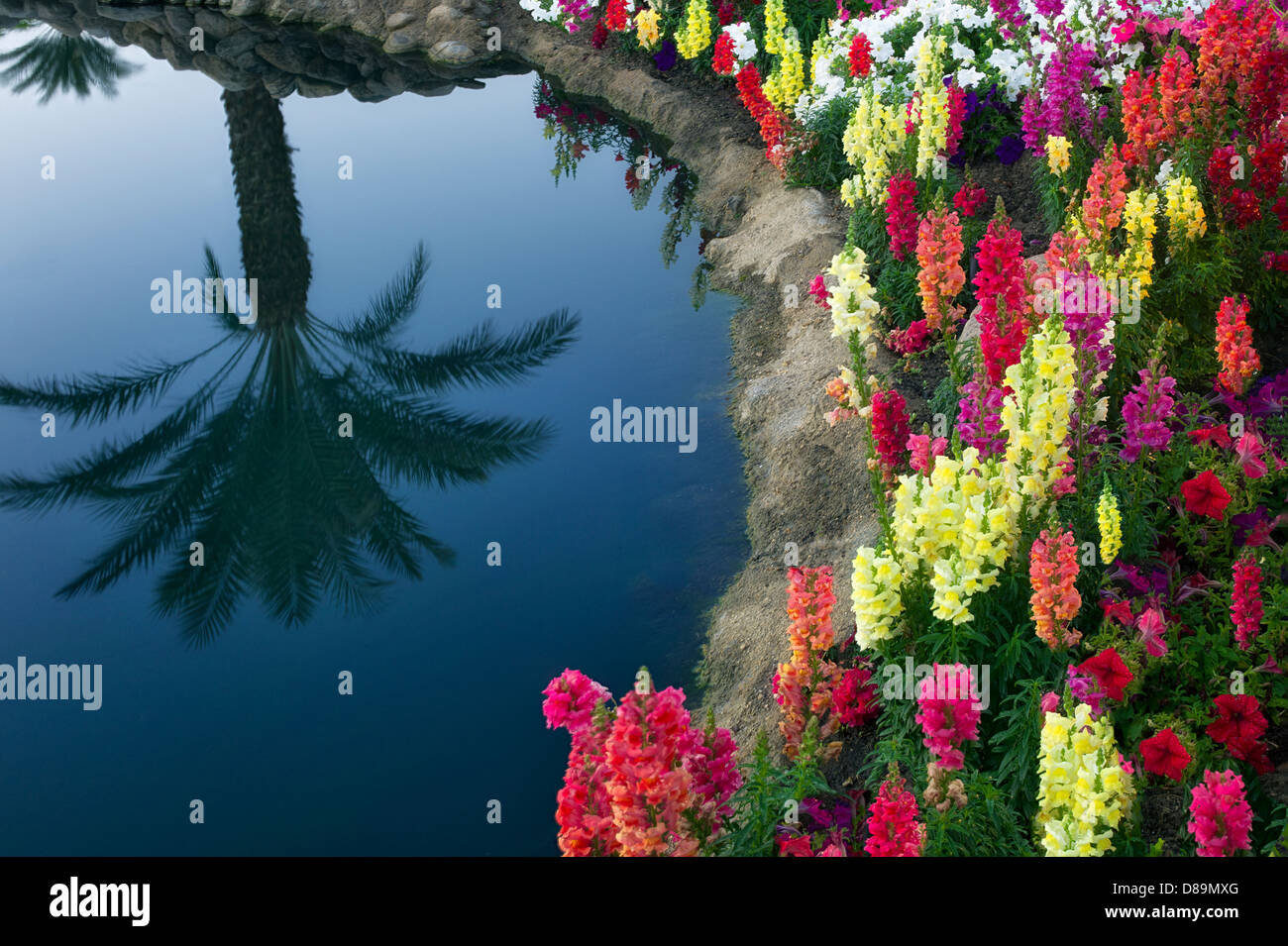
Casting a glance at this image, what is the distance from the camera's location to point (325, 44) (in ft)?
55.1

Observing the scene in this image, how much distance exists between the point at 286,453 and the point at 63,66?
1184 cm

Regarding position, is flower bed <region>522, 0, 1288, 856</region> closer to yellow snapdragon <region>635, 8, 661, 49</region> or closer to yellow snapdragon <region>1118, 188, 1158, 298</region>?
yellow snapdragon <region>1118, 188, 1158, 298</region>

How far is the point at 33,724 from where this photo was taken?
627 cm

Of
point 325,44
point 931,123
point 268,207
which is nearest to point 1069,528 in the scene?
point 931,123

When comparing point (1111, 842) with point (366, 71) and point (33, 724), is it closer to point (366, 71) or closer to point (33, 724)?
point (33, 724)

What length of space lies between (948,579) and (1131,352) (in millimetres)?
2611

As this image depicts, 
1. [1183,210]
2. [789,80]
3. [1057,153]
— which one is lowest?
[1183,210]

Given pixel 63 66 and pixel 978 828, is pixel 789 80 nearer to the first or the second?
pixel 978 828

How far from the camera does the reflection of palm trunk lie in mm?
10516

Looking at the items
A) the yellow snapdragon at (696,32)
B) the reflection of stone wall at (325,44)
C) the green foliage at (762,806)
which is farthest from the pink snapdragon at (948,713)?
the reflection of stone wall at (325,44)

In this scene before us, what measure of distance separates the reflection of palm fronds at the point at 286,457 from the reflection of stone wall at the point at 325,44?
6384 millimetres

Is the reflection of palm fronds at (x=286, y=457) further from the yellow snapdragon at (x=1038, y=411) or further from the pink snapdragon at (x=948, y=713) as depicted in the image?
the pink snapdragon at (x=948, y=713)

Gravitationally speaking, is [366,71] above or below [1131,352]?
above
